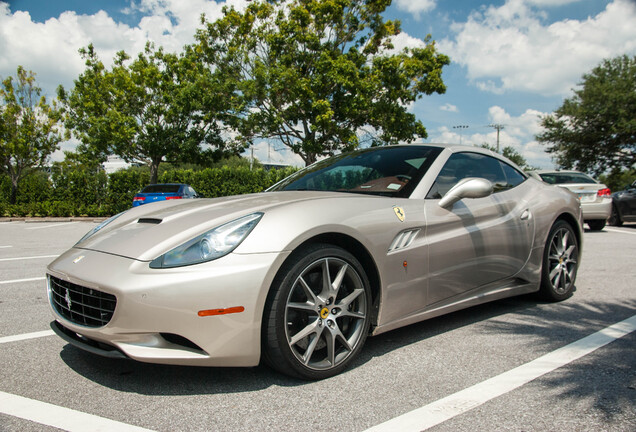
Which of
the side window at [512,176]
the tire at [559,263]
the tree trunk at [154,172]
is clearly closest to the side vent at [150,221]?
the side window at [512,176]

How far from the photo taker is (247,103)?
73.9ft

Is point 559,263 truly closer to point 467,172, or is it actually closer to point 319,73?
point 467,172

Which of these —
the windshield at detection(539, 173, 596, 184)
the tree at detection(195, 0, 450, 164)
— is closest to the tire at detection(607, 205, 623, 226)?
the windshield at detection(539, 173, 596, 184)

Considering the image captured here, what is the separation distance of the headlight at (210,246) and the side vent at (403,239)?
866mm

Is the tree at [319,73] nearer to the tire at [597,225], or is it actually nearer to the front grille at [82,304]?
the tire at [597,225]

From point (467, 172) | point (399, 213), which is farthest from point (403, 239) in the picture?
point (467, 172)

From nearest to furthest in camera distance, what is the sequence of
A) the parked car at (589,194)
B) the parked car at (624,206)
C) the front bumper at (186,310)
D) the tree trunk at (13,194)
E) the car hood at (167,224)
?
the front bumper at (186,310)
the car hood at (167,224)
the parked car at (589,194)
the parked car at (624,206)
the tree trunk at (13,194)

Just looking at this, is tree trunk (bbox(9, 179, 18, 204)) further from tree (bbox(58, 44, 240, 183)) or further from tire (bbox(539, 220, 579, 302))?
tire (bbox(539, 220, 579, 302))

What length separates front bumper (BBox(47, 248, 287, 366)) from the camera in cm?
223

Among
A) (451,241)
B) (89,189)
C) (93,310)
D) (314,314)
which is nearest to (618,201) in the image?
(451,241)

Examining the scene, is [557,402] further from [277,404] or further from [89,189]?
[89,189]

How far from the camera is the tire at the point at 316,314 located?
7.93ft

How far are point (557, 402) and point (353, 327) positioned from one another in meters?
1.08

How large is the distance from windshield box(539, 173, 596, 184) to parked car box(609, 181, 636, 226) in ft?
6.05
